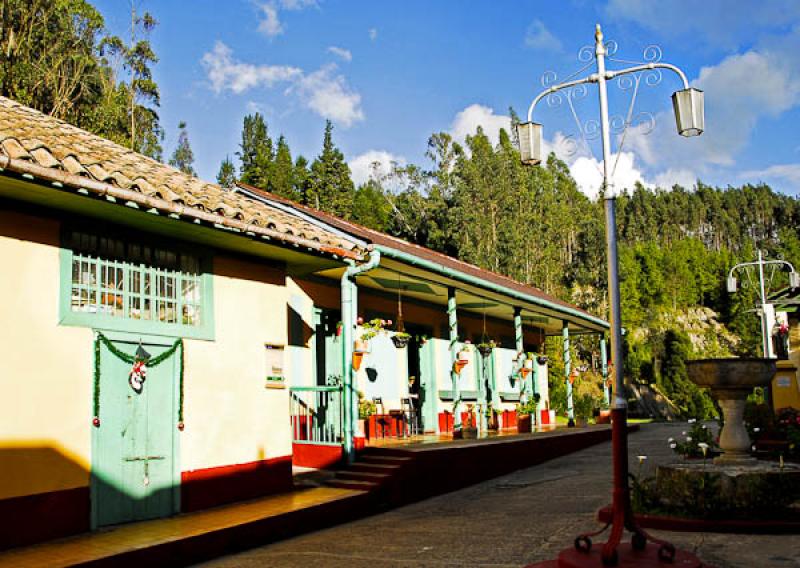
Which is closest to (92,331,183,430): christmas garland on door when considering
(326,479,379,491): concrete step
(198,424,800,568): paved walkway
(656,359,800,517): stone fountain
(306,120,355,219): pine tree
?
(198,424,800,568): paved walkway

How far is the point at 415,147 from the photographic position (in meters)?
46.4

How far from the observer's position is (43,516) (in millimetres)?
6301

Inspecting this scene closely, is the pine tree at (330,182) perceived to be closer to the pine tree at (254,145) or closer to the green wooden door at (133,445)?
the pine tree at (254,145)

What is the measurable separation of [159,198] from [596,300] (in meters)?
44.5

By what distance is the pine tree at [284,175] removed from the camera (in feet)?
150

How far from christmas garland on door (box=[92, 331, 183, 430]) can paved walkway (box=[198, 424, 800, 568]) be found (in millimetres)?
1876

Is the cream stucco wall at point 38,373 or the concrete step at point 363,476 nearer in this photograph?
the cream stucco wall at point 38,373

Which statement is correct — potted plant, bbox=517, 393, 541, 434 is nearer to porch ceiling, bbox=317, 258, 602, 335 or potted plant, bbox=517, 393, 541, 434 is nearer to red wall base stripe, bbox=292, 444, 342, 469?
porch ceiling, bbox=317, 258, 602, 335

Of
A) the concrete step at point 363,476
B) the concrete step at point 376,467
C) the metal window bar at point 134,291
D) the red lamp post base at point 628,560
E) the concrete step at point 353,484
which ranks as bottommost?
the concrete step at point 353,484

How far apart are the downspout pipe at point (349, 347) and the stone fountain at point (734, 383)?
4.42m

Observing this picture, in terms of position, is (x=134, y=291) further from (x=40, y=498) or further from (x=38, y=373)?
(x=40, y=498)

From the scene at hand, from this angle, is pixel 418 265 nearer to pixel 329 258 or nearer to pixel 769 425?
pixel 329 258

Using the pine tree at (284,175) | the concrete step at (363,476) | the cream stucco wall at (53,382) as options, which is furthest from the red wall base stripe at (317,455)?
the pine tree at (284,175)

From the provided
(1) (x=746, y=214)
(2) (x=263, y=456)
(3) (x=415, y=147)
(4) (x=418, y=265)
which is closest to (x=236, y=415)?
(2) (x=263, y=456)
